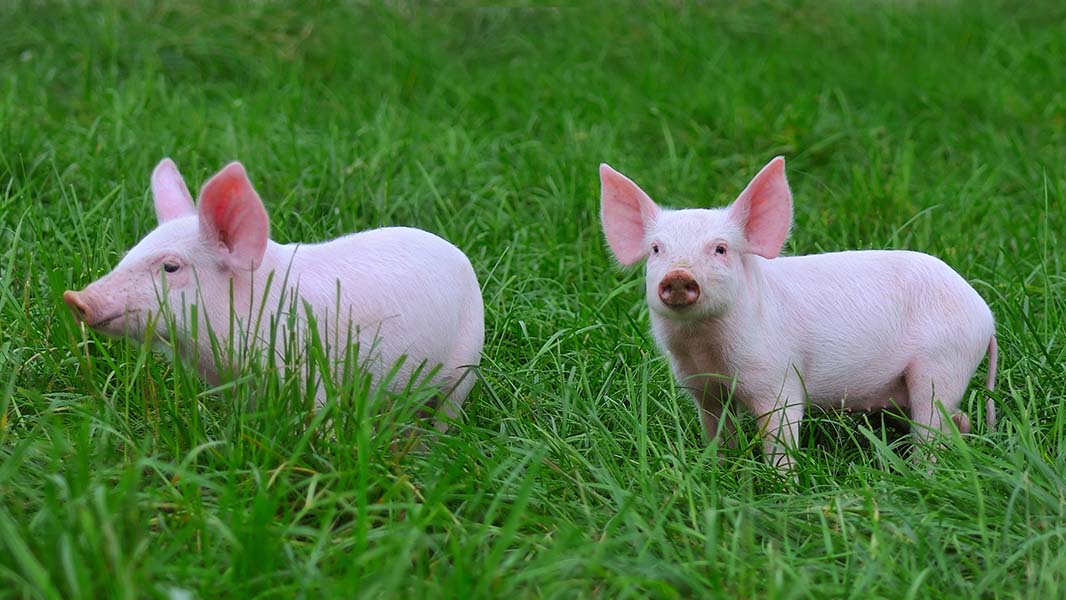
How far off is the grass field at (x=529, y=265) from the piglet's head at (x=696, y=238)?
1.03 feet

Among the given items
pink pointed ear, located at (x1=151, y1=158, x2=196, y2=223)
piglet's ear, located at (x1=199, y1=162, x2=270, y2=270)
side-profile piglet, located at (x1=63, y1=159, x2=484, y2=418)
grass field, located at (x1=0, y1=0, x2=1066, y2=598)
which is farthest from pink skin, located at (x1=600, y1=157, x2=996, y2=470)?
pink pointed ear, located at (x1=151, y1=158, x2=196, y2=223)

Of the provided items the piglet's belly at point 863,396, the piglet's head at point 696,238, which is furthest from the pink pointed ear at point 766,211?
the piglet's belly at point 863,396

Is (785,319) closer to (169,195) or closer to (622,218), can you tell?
(622,218)

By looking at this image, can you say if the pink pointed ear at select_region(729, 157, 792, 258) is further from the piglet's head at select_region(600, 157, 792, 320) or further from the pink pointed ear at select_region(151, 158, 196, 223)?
the pink pointed ear at select_region(151, 158, 196, 223)

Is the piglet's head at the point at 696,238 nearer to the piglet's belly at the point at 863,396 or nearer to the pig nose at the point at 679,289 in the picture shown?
the pig nose at the point at 679,289

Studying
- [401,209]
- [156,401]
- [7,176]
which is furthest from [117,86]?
[156,401]

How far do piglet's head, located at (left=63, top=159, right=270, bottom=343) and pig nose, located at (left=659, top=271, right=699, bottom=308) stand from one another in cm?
100

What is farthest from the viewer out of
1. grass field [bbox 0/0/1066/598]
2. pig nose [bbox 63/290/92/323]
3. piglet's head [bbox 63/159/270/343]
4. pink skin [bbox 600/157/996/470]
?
pink skin [bbox 600/157/996/470]

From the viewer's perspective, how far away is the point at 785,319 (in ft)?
12.0

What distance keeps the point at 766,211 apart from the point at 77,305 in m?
1.79

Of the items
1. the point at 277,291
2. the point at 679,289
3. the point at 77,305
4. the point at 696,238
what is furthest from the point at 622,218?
the point at 77,305

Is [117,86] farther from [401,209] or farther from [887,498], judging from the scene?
[887,498]

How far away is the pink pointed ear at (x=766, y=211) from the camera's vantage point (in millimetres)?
3576

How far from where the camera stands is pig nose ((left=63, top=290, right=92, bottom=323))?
299cm
